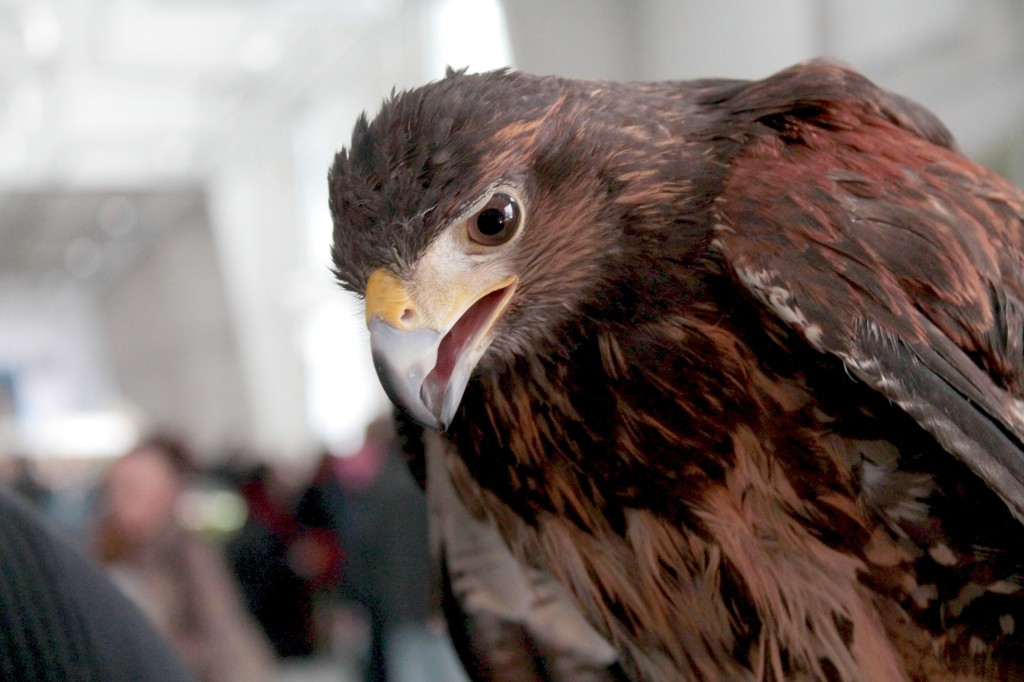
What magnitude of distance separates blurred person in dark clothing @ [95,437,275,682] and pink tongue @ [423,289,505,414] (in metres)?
2.43

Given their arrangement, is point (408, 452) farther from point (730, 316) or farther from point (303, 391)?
point (303, 391)

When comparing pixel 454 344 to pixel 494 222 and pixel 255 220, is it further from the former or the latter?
pixel 255 220

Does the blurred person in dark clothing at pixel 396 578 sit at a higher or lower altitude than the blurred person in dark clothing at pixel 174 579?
lower

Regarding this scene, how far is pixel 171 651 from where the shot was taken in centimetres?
125

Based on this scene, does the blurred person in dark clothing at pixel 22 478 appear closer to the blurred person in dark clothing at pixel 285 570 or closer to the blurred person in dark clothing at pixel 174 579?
the blurred person in dark clothing at pixel 285 570

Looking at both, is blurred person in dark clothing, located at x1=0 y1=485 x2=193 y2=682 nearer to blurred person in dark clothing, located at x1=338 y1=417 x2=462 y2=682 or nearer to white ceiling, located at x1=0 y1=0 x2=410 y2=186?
blurred person in dark clothing, located at x1=338 y1=417 x2=462 y2=682

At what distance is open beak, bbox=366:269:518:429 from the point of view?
1040 millimetres

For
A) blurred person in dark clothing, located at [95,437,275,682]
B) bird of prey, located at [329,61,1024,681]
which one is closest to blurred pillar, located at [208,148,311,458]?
blurred person in dark clothing, located at [95,437,275,682]

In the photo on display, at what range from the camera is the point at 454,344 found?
1131 mm

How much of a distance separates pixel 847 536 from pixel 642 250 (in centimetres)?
46

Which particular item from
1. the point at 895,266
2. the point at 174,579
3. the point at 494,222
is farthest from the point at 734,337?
the point at 174,579

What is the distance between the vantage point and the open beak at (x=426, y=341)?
104cm

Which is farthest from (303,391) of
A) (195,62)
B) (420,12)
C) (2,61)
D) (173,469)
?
(173,469)

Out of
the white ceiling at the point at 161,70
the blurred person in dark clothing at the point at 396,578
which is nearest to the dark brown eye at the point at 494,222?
the blurred person in dark clothing at the point at 396,578
